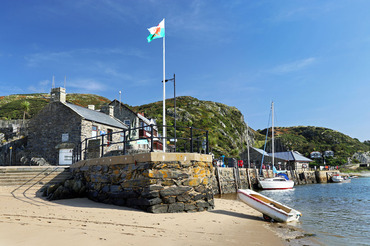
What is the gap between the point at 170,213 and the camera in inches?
364

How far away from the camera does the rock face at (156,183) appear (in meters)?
9.33

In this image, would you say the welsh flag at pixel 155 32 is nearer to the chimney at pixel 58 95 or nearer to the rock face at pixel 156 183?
the rock face at pixel 156 183

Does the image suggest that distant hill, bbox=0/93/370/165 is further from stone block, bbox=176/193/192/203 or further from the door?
stone block, bbox=176/193/192/203

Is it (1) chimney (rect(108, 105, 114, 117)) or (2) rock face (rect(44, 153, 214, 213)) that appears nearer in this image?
(2) rock face (rect(44, 153, 214, 213))

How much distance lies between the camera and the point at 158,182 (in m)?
9.35

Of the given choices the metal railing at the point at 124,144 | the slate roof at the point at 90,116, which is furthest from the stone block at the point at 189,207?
the slate roof at the point at 90,116

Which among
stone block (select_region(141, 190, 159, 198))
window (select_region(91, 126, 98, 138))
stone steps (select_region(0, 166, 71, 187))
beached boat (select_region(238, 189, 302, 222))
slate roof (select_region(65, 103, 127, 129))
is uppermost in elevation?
slate roof (select_region(65, 103, 127, 129))

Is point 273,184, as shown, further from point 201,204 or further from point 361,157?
point 361,157

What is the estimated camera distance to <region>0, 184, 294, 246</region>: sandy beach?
554 centimetres

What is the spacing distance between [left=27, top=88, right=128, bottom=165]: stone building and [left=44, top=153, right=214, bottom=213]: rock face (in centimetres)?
1819

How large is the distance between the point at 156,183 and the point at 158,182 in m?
0.08

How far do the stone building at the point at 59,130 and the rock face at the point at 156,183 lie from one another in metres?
18.2

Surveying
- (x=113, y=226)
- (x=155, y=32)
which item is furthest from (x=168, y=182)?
(x=155, y=32)

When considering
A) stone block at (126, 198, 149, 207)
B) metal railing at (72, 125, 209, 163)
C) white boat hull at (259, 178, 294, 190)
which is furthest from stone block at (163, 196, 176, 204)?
white boat hull at (259, 178, 294, 190)
